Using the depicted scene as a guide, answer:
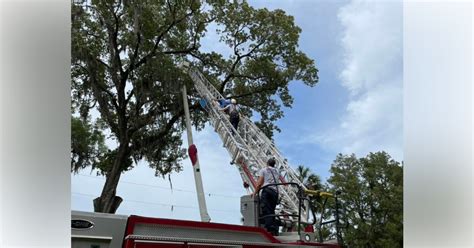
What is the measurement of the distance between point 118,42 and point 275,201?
37.8 ft

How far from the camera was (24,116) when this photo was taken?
208 centimetres

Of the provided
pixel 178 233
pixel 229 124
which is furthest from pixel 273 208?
pixel 229 124

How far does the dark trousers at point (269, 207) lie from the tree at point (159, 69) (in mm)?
9027

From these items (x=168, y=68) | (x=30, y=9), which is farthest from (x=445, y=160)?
(x=168, y=68)

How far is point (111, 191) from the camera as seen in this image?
15.9 meters

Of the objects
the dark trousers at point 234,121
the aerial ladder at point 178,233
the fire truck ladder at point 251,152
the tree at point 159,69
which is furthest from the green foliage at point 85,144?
the aerial ladder at point 178,233

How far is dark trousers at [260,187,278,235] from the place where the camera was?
6.65 meters

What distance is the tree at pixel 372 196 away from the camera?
24.2 m

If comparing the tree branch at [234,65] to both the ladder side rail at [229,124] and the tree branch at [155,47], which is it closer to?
the ladder side rail at [229,124]

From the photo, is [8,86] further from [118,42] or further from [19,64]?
[118,42]

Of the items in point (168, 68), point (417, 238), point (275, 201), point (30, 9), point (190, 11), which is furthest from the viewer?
point (190, 11)

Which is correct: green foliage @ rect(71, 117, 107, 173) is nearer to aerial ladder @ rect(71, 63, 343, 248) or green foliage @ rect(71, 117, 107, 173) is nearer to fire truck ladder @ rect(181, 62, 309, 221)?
fire truck ladder @ rect(181, 62, 309, 221)

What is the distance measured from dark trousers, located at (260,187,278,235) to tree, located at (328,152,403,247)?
57.7 feet

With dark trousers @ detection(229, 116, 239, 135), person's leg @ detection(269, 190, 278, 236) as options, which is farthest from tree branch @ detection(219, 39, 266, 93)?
person's leg @ detection(269, 190, 278, 236)
